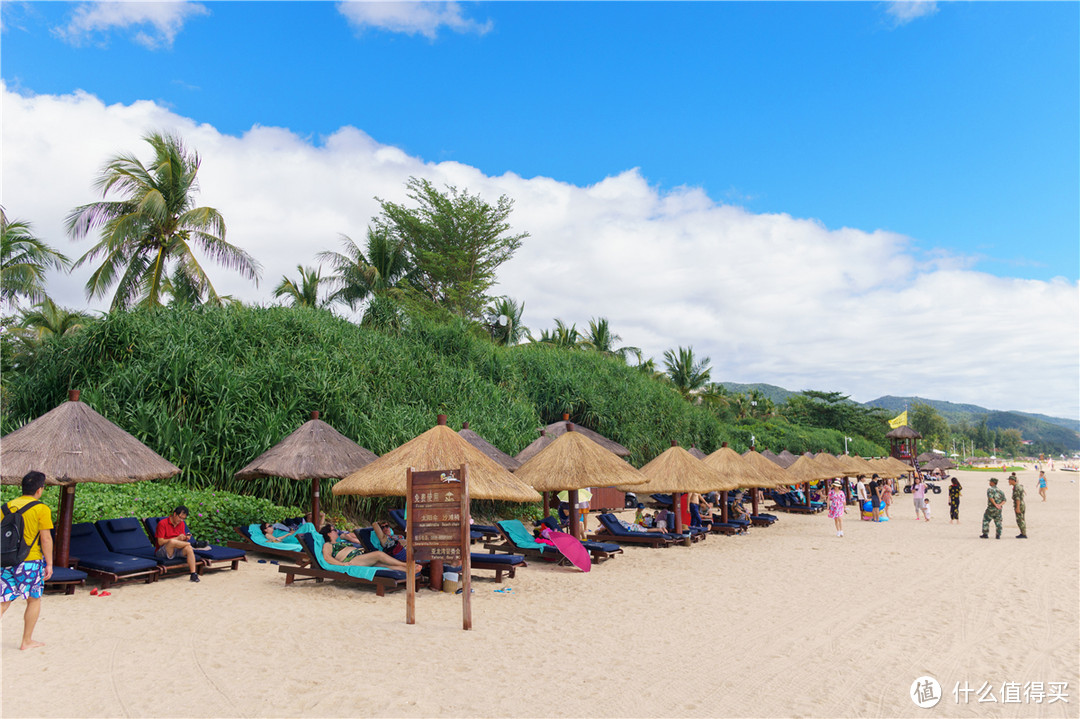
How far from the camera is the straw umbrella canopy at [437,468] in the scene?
8.99 meters

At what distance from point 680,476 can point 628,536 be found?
169 cm

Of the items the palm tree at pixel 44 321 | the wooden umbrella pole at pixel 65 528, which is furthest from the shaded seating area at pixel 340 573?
the palm tree at pixel 44 321

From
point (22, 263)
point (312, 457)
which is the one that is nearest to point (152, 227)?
point (22, 263)

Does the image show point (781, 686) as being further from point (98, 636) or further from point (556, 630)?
point (98, 636)

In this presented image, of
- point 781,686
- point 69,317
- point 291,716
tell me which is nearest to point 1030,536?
point 781,686

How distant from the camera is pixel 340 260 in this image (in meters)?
31.2

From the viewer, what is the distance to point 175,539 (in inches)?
359

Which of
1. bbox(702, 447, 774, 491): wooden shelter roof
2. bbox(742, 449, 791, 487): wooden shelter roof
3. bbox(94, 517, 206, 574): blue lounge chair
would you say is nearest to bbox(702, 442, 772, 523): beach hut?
bbox(702, 447, 774, 491): wooden shelter roof

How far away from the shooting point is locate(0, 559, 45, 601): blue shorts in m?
5.16

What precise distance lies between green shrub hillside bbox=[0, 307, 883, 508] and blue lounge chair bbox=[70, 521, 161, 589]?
3847 millimetres

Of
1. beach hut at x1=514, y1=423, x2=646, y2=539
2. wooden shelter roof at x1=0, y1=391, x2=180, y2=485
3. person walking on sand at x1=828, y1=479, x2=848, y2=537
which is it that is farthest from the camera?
person walking on sand at x1=828, y1=479, x2=848, y2=537

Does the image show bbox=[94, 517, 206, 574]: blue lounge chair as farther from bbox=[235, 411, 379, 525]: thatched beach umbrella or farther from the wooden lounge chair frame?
bbox=[235, 411, 379, 525]: thatched beach umbrella

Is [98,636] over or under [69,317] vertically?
under

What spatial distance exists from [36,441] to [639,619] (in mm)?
7844
